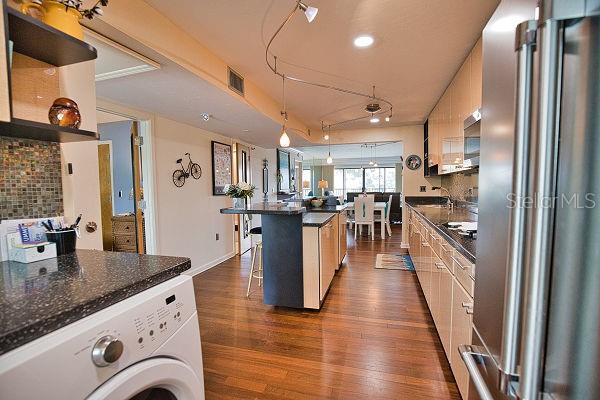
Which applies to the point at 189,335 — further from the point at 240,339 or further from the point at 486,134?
the point at 240,339

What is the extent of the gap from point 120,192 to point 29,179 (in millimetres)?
3460

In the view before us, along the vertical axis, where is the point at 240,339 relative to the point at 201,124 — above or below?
below

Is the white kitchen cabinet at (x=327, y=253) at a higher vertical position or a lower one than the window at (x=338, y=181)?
lower

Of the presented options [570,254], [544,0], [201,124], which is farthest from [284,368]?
[201,124]

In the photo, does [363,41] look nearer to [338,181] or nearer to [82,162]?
[82,162]

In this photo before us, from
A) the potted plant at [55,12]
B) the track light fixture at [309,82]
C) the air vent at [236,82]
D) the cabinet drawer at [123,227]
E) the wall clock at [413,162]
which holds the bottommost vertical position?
the cabinet drawer at [123,227]

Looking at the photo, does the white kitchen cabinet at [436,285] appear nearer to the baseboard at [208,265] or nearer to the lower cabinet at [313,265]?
the lower cabinet at [313,265]

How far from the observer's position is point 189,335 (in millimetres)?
895

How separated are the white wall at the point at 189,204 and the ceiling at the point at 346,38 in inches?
53.7

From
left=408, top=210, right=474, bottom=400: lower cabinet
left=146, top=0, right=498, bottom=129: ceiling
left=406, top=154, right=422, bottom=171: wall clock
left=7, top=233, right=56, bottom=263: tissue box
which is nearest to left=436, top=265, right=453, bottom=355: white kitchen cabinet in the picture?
left=408, top=210, right=474, bottom=400: lower cabinet

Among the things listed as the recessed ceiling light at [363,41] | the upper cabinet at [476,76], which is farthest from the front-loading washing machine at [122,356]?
the upper cabinet at [476,76]

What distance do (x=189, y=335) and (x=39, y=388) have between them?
41 centimetres

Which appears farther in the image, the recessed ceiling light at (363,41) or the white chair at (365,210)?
the white chair at (365,210)

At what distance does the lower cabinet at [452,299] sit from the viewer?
4.57 feet
